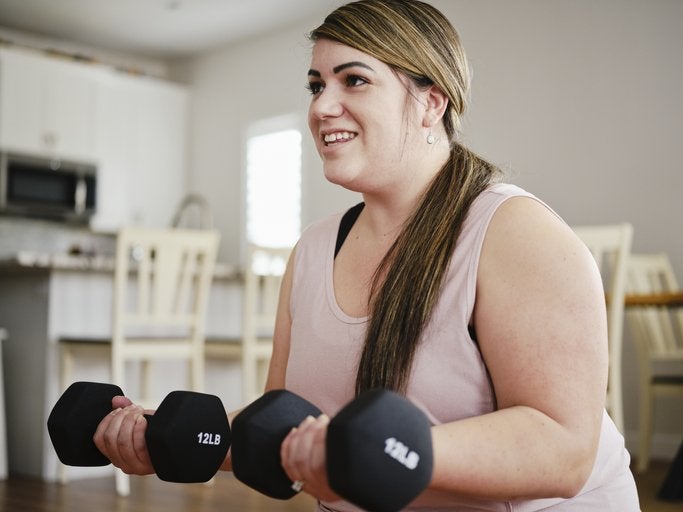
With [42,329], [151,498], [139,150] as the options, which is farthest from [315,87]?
[139,150]

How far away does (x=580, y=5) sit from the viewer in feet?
14.5

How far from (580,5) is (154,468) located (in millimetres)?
4213

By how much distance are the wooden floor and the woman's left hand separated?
6.93 feet

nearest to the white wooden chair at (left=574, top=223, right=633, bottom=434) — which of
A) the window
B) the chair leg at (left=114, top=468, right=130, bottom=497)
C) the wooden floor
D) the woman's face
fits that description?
the wooden floor

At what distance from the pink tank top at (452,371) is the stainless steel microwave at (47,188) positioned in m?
5.25

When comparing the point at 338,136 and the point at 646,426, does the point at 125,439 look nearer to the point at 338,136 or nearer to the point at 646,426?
the point at 338,136

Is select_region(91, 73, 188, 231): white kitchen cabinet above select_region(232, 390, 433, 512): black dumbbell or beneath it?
above

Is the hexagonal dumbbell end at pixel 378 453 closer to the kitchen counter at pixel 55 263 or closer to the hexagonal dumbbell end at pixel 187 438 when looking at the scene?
the hexagonal dumbbell end at pixel 187 438

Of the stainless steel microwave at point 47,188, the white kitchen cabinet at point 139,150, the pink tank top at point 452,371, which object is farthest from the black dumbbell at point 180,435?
the white kitchen cabinet at point 139,150

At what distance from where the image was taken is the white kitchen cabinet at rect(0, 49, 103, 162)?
5793 mm

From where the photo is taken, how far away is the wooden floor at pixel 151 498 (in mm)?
2736

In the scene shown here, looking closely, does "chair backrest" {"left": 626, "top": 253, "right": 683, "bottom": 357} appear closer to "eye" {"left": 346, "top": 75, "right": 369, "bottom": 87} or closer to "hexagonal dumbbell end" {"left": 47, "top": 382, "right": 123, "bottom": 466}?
"eye" {"left": 346, "top": 75, "right": 369, "bottom": 87}

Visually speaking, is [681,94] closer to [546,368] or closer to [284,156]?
[284,156]

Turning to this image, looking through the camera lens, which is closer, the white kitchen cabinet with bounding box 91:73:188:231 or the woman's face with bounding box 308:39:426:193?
the woman's face with bounding box 308:39:426:193
